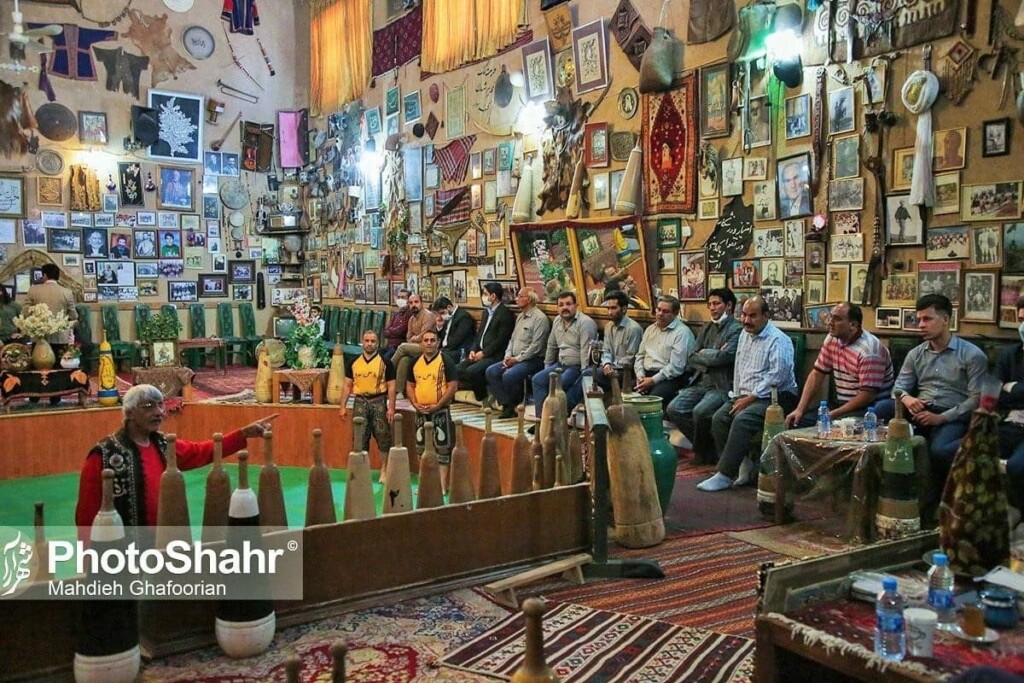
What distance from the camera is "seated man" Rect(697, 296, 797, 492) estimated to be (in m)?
6.02

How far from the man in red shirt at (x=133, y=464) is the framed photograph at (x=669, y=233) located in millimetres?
5158

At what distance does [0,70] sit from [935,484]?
13.5 meters

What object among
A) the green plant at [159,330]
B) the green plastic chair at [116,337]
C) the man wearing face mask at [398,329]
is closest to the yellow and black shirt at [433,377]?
the man wearing face mask at [398,329]

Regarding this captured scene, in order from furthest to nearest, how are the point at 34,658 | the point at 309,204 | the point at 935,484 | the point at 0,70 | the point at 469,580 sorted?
the point at 309,204
the point at 0,70
the point at 935,484
the point at 469,580
the point at 34,658

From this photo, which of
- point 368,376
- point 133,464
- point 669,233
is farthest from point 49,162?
point 133,464

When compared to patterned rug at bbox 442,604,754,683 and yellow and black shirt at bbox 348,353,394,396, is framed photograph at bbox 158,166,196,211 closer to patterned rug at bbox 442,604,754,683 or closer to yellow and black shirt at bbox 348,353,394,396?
yellow and black shirt at bbox 348,353,394,396

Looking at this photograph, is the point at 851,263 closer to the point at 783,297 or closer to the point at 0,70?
the point at 783,297

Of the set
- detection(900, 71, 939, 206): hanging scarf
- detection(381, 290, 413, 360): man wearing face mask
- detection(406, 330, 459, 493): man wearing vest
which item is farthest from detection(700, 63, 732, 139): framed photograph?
detection(381, 290, 413, 360): man wearing face mask

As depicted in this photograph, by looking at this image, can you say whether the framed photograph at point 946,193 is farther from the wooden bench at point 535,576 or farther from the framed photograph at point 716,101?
the wooden bench at point 535,576

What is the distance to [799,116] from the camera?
22.3 feet

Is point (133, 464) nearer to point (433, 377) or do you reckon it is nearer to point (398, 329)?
point (433, 377)

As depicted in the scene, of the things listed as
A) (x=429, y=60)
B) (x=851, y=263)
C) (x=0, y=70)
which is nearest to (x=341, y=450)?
(x=851, y=263)

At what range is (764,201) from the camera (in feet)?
23.4

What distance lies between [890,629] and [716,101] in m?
6.36
